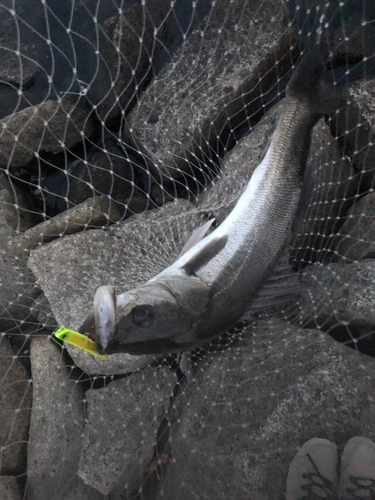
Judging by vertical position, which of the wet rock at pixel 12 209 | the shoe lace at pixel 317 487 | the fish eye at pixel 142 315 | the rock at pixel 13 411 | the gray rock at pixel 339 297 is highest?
the fish eye at pixel 142 315

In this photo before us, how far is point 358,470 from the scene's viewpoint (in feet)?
7.34

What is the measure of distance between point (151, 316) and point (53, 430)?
1784 mm

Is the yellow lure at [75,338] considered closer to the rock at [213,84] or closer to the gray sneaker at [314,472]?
the gray sneaker at [314,472]

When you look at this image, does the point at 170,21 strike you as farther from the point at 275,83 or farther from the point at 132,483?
the point at 132,483

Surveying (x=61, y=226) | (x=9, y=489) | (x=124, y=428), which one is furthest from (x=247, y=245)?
(x=9, y=489)

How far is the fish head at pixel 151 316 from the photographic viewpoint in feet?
6.45

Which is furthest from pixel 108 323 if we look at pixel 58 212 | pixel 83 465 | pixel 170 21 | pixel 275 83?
pixel 170 21

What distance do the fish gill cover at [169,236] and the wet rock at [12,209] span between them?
0.05 feet

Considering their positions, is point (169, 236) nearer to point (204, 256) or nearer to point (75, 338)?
point (204, 256)

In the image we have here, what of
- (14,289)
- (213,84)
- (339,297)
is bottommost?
(14,289)

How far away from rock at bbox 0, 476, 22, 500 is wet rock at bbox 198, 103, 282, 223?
2.93 meters

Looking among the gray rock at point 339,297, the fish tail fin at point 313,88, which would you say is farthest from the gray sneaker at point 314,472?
the fish tail fin at point 313,88

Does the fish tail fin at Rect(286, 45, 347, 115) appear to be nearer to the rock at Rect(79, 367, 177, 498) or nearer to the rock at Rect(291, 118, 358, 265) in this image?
the rock at Rect(291, 118, 358, 265)

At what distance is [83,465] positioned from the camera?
2809mm
